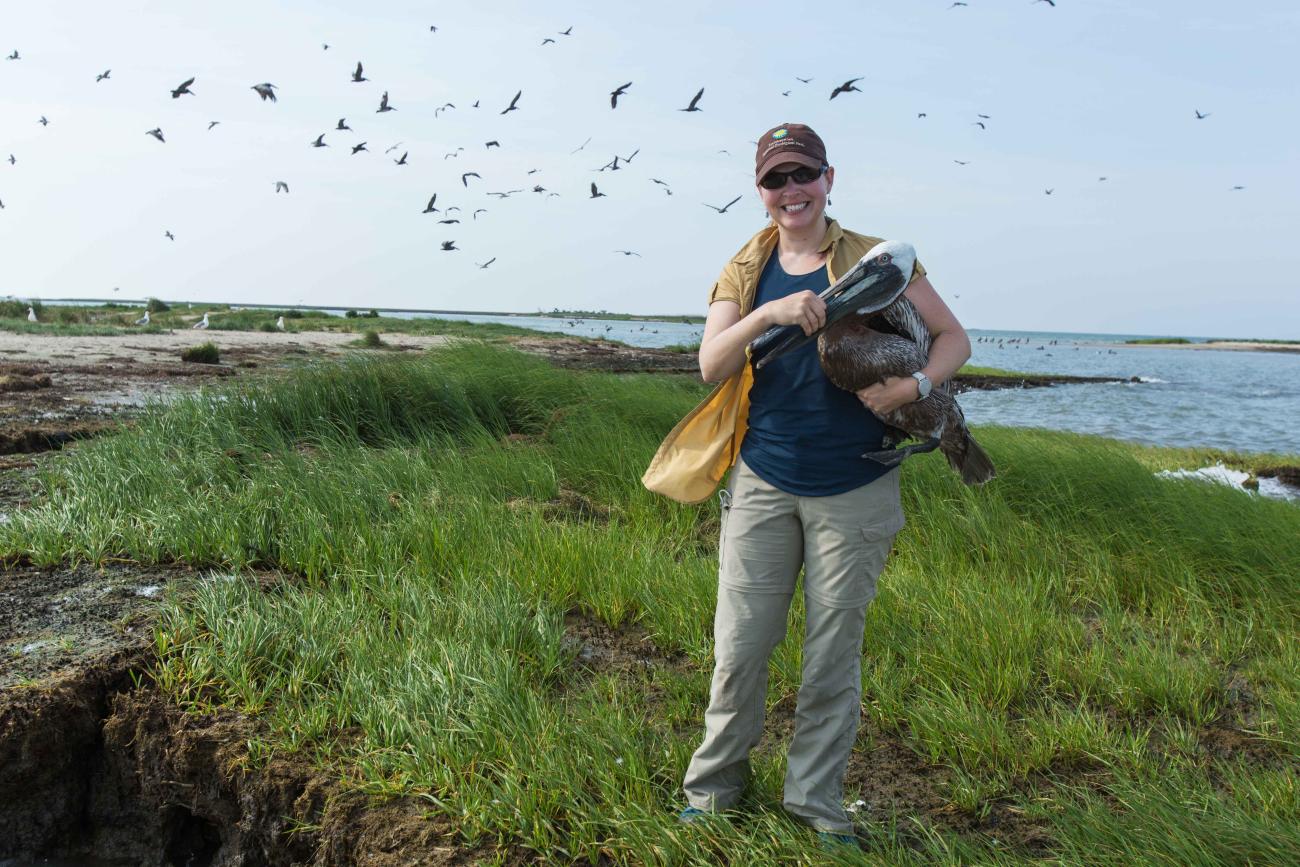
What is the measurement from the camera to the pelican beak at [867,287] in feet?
7.87

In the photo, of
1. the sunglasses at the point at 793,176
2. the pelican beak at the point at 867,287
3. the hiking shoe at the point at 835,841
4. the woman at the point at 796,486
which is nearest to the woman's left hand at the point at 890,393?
the woman at the point at 796,486

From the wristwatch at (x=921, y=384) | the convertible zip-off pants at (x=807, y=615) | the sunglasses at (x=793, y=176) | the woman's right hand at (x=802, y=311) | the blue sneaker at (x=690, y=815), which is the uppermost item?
the sunglasses at (x=793, y=176)

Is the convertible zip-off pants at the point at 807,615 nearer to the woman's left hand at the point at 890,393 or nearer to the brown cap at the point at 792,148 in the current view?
the woman's left hand at the point at 890,393

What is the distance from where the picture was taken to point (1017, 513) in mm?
6328

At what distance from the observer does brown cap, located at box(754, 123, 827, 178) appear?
248 cm

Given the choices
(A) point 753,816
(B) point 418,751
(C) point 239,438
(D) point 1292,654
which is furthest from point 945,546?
(C) point 239,438

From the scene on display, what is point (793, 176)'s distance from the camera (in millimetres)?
2535

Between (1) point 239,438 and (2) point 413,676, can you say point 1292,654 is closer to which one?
(2) point 413,676

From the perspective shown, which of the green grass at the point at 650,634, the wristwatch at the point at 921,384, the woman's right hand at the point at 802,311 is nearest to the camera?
the woman's right hand at the point at 802,311

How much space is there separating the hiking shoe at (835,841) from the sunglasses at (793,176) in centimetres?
188

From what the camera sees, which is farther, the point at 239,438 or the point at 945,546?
the point at 239,438

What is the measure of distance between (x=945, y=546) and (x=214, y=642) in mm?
4092

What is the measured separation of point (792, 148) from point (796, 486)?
0.94 metres

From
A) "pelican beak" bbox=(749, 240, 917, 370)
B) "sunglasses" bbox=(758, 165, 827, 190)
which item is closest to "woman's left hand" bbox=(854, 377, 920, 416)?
"pelican beak" bbox=(749, 240, 917, 370)
